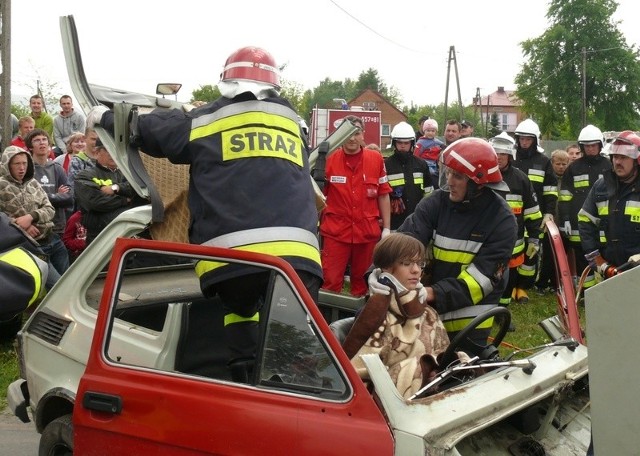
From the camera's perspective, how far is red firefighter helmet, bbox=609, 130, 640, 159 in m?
6.25

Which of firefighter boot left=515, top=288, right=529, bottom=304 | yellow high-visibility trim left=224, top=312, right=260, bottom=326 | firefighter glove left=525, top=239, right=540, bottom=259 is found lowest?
firefighter boot left=515, top=288, right=529, bottom=304

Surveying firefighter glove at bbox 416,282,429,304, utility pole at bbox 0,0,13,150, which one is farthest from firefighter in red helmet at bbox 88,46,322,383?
utility pole at bbox 0,0,13,150

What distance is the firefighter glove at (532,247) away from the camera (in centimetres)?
789

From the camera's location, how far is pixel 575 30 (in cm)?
5441

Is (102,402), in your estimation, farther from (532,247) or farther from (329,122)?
(329,122)

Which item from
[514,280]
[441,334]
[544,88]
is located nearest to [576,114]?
[544,88]

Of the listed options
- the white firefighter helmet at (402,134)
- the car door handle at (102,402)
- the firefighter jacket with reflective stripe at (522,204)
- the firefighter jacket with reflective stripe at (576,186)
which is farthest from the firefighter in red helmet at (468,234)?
the firefighter jacket with reflective stripe at (576,186)

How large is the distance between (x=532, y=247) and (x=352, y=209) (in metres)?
1.93

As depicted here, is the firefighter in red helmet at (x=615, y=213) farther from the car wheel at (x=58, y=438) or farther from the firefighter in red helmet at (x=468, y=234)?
the car wheel at (x=58, y=438)

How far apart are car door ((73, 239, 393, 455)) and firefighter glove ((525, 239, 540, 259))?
17.3 feet

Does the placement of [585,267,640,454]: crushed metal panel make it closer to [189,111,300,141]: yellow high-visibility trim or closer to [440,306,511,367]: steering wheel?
[440,306,511,367]: steering wheel

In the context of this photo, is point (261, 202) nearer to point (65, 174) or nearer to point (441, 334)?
point (441, 334)

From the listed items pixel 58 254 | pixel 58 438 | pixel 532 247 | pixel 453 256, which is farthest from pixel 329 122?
pixel 58 438

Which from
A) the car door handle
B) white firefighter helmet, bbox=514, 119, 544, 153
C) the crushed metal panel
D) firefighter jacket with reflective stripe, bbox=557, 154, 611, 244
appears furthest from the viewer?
firefighter jacket with reflective stripe, bbox=557, 154, 611, 244
